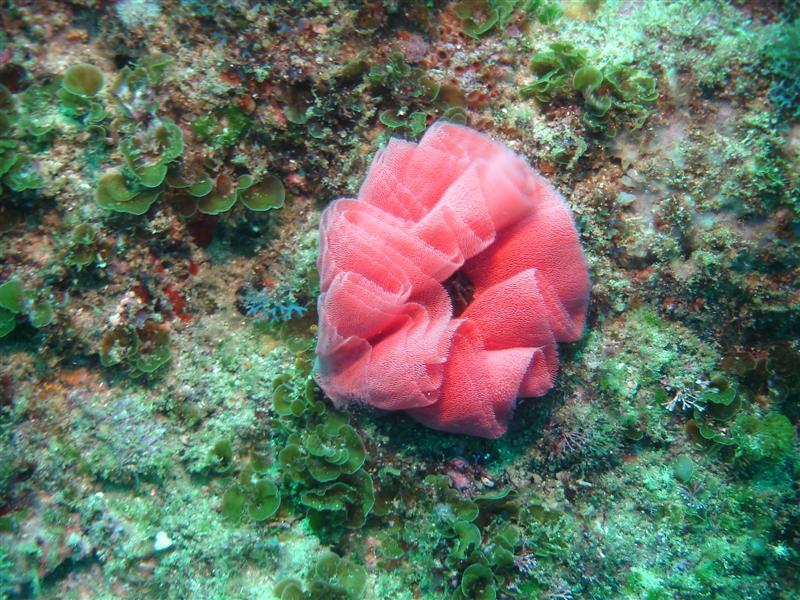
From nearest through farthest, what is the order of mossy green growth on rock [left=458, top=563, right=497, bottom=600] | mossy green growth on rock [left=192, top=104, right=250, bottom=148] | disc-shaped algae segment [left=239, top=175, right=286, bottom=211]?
mossy green growth on rock [left=458, top=563, right=497, bottom=600], mossy green growth on rock [left=192, top=104, right=250, bottom=148], disc-shaped algae segment [left=239, top=175, right=286, bottom=211]

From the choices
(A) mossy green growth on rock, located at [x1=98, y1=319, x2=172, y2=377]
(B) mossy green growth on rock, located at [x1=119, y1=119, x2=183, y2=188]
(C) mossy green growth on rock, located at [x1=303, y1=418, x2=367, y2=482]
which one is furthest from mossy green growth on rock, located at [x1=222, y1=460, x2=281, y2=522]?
(B) mossy green growth on rock, located at [x1=119, y1=119, x2=183, y2=188]

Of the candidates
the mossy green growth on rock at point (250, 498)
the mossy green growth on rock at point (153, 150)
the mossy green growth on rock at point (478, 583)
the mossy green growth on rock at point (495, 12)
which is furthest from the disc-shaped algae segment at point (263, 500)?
the mossy green growth on rock at point (495, 12)

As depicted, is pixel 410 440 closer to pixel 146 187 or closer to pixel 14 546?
pixel 146 187

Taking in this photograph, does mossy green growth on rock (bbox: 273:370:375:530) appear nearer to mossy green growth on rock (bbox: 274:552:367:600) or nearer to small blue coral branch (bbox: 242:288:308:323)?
mossy green growth on rock (bbox: 274:552:367:600)

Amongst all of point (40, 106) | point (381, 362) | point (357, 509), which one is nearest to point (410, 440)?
point (357, 509)

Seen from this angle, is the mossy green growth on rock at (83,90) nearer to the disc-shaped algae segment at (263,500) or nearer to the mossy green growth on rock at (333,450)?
the mossy green growth on rock at (333,450)

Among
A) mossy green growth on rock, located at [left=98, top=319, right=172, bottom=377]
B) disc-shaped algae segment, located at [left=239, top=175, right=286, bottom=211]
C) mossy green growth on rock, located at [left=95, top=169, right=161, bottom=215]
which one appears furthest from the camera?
disc-shaped algae segment, located at [left=239, top=175, right=286, bottom=211]
